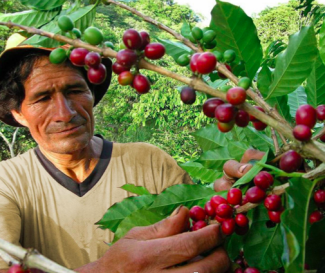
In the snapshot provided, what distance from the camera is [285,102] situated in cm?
102

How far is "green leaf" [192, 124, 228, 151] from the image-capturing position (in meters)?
1.21

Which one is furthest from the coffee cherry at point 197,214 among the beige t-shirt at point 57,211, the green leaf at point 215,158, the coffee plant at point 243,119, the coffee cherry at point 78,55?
the beige t-shirt at point 57,211

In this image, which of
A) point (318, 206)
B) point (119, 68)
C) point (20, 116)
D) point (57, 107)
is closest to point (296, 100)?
point (318, 206)

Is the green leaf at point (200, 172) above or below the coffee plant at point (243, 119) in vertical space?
below

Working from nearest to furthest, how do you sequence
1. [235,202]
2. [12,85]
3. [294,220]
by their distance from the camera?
[294,220]
[235,202]
[12,85]

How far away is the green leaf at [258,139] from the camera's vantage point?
3.31ft

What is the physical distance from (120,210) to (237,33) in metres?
0.62

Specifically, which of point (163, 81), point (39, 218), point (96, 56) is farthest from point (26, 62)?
point (163, 81)

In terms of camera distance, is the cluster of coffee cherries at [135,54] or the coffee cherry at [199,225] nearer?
the cluster of coffee cherries at [135,54]

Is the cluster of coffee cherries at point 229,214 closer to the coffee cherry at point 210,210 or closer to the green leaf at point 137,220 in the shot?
the coffee cherry at point 210,210

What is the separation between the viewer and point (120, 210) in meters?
1.04

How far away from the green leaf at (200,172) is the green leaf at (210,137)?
0.08m

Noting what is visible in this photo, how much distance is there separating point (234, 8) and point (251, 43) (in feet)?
0.35

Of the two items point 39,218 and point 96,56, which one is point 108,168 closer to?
point 39,218
